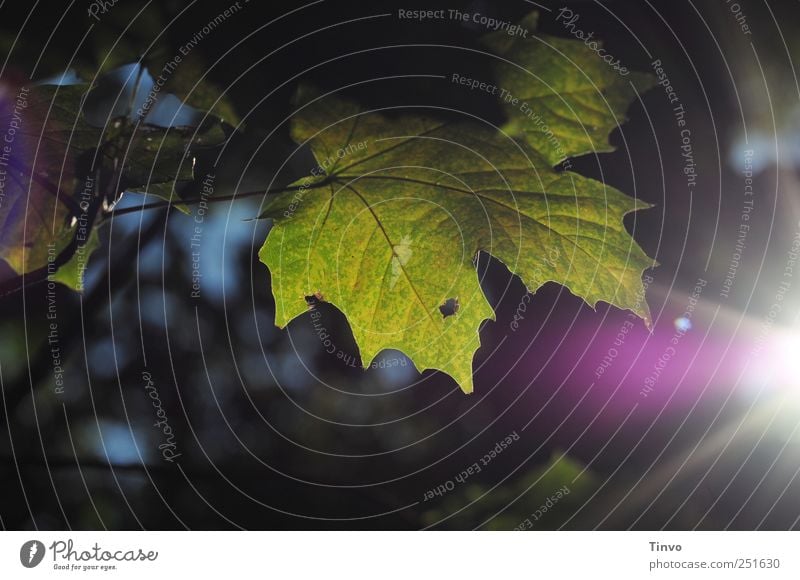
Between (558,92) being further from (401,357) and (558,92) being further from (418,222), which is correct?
(401,357)

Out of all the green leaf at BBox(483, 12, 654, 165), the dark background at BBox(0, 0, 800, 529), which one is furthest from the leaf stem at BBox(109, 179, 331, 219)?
the green leaf at BBox(483, 12, 654, 165)
